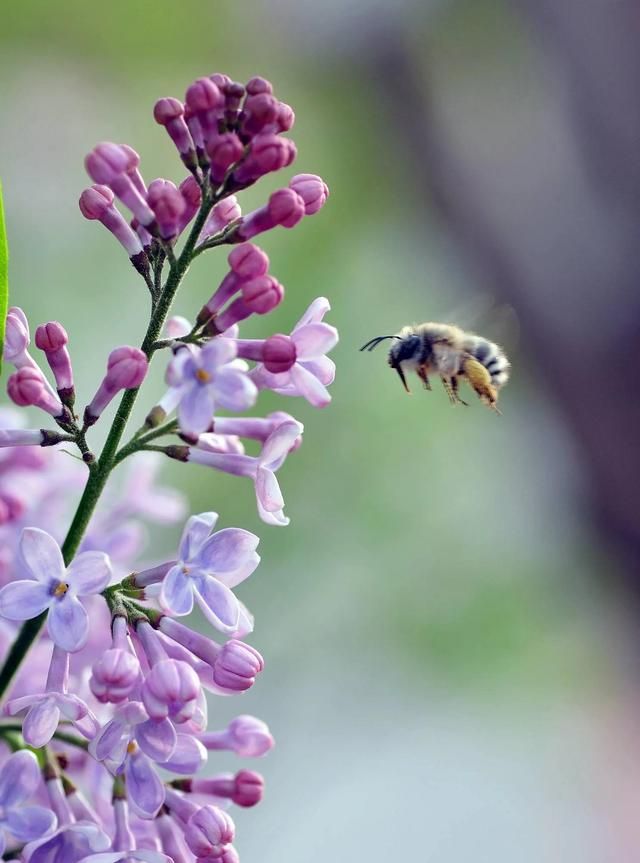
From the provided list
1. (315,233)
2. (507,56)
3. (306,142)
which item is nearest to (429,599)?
(315,233)

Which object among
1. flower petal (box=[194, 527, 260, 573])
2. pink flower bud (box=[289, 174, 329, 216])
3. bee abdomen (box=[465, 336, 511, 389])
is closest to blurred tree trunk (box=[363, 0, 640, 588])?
bee abdomen (box=[465, 336, 511, 389])

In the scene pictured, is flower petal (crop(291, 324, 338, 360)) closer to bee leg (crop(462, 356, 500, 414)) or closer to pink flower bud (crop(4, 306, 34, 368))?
pink flower bud (crop(4, 306, 34, 368))

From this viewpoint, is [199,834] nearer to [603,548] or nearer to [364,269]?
[364,269]

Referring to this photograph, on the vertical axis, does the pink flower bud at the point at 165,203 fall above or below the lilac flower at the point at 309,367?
above

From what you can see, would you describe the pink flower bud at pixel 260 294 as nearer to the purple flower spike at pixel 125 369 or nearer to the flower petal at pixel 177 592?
the purple flower spike at pixel 125 369

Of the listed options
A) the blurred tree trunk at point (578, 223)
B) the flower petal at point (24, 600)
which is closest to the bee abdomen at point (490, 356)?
the flower petal at point (24, 600)

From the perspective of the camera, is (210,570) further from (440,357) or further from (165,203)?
(440,357)
